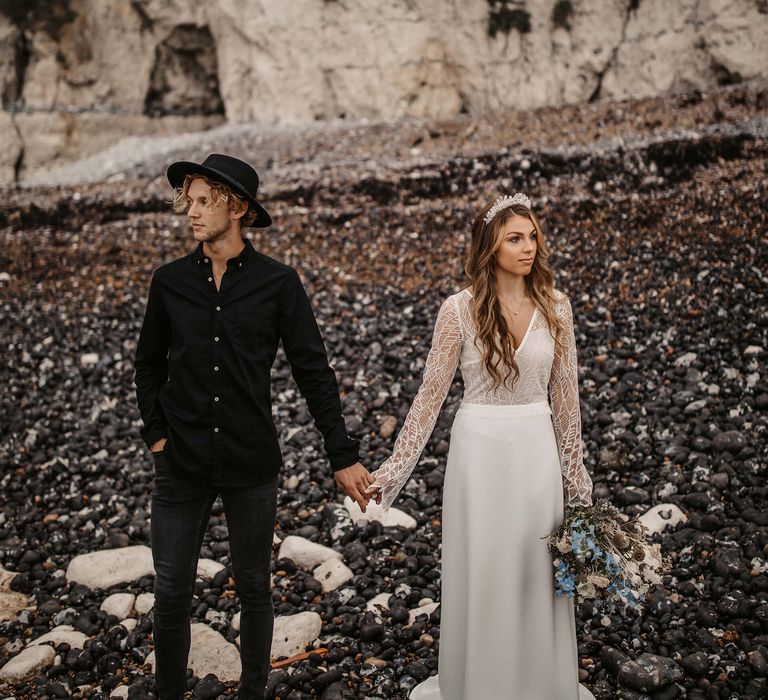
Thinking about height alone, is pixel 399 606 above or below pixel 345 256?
below

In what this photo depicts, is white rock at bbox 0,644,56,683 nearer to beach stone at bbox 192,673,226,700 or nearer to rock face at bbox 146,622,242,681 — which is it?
rock face at bbox 146,622,242,681

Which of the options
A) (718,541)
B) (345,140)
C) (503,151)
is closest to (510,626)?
(718,541)

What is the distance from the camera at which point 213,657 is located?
4555 millimetres

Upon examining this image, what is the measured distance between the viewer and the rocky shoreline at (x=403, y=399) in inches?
179

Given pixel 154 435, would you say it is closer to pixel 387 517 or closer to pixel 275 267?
pixel 275 267

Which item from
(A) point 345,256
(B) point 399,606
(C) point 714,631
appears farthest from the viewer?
(A) point 345,256

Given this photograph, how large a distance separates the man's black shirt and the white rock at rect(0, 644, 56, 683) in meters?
2.05

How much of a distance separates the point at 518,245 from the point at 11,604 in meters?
4.49

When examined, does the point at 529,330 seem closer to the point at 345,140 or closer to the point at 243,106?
the point at 345,140

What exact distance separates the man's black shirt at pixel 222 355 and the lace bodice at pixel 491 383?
23.0 inches

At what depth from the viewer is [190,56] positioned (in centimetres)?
3089

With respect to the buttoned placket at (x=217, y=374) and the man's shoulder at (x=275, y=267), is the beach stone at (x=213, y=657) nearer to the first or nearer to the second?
the buttoned placket at (x=217, y=374)

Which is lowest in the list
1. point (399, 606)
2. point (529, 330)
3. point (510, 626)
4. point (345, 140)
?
point (399, 606)

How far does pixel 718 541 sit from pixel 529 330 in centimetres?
280
